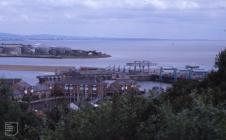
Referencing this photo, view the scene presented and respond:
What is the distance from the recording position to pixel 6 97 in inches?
343

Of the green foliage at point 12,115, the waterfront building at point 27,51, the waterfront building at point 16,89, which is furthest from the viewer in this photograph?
the waterfront building at point 27,51

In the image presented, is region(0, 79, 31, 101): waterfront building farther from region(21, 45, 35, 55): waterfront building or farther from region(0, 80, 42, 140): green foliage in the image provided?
region(21, 45, 35, 55): waterfront building

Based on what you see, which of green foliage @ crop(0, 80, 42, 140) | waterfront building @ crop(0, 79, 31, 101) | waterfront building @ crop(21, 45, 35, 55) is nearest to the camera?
green foliage @ crop(0, 80, 42, 140)

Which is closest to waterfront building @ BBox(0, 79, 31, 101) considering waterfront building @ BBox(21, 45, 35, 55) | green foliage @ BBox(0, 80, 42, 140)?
green foliage @ BBox(0, 80, 42, 140)

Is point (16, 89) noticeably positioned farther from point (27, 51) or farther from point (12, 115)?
point (27, 51)

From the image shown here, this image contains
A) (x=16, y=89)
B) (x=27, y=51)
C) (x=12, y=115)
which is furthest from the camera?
(x=27, y=51)

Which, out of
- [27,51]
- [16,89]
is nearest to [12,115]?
[16,89]

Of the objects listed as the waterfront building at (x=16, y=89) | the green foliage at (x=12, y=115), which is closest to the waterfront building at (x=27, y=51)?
the waterfront building at (x=16, y=89)

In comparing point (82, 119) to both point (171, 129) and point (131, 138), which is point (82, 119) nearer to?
point (131, 138)

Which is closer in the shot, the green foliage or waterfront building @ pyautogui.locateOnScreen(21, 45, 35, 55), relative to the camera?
the green foliage

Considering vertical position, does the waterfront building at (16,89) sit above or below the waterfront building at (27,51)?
above

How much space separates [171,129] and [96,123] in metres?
0.89

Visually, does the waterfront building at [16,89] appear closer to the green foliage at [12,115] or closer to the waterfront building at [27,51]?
the green foliage at [12,115]

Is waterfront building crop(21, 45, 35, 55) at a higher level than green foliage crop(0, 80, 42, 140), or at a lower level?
lower
